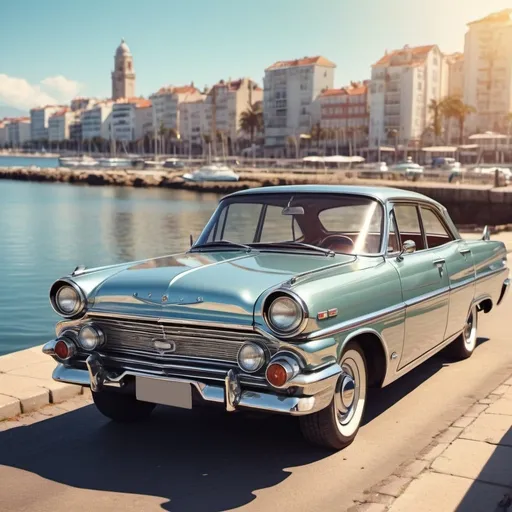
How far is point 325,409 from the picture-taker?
4738 millimetres

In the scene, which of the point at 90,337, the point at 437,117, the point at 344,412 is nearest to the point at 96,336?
the point at 90,337

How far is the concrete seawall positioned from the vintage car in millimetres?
36123

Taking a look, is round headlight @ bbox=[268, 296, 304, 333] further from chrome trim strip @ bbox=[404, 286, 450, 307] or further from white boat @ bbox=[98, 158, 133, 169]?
white boat @ bbox=[98, 158, 133, 169]

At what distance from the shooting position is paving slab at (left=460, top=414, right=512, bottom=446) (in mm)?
5086

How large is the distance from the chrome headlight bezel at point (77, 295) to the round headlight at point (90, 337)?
127mm

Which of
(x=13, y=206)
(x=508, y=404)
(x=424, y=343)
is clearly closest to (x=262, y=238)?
(x=424, y=343)

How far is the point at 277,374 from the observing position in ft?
14.4

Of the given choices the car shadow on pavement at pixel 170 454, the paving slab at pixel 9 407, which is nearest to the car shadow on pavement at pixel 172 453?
the car shadow on pavement at pixel 170 454

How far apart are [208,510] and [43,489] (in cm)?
101

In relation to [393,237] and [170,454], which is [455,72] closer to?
[393,237]

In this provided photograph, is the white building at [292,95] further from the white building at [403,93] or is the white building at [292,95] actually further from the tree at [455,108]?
the tree at [455,108]

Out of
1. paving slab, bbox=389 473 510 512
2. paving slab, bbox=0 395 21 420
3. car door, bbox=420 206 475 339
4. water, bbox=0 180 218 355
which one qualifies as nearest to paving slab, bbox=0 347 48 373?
paving slab, bbox=0 395 21 420

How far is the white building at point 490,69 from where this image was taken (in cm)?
12988

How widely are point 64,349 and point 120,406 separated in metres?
0.70
